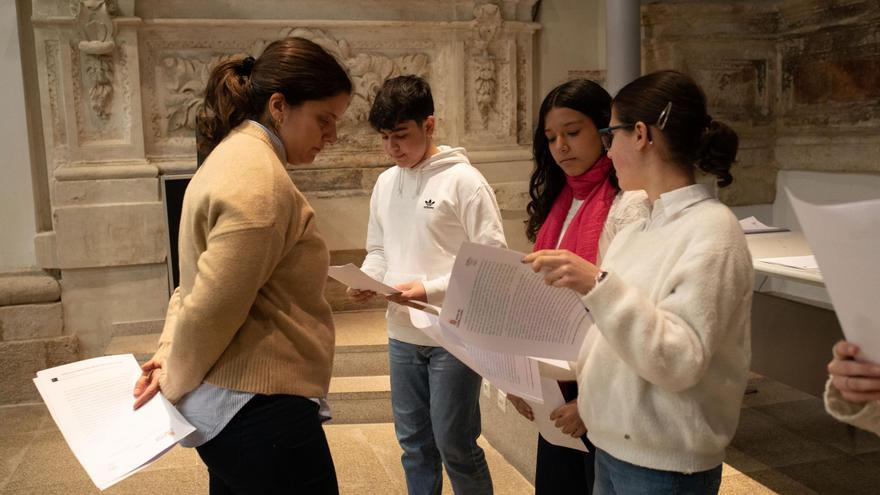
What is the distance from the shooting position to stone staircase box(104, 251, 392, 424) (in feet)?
14.1

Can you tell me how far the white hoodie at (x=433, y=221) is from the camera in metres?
2.40

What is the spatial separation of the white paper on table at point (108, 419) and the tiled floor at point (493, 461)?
1.90m

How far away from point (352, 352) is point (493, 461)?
126 centimetres

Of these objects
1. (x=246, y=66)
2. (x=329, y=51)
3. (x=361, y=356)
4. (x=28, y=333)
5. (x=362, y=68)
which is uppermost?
(x=329, y=51)

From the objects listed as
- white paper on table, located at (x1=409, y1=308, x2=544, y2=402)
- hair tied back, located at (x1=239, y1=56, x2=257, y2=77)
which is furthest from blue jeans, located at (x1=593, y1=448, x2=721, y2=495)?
A: hair tied back, located at (x1=239, y1=56, x2=257, y2=77)

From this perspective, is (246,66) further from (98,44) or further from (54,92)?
(54,92)

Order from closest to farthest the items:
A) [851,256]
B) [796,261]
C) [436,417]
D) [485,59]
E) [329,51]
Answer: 1. [851,256]
2. [436,417]
3. [796,261]
4. [329,51]
5. [485,59]

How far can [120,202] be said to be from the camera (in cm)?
488

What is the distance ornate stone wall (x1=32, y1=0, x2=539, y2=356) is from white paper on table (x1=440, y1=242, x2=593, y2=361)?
3.78 m

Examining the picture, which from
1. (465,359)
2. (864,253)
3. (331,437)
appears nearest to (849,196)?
(331,437)

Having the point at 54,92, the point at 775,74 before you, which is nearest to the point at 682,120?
the point at 54,92

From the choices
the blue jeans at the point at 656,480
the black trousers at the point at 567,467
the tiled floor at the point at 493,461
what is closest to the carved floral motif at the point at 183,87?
the tiled floor at the point at 493,461

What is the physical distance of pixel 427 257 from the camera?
7.99 ft

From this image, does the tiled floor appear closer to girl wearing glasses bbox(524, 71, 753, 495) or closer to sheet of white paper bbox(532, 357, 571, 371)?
sheet of white paper bbox(532, 357, 571, 371)
